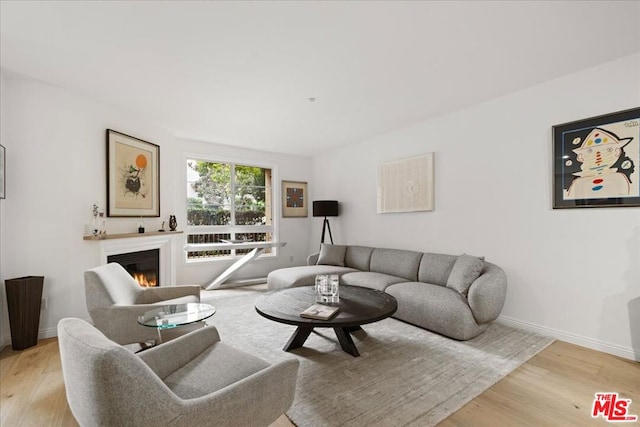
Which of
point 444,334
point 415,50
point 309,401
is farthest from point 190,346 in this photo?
point 415,50

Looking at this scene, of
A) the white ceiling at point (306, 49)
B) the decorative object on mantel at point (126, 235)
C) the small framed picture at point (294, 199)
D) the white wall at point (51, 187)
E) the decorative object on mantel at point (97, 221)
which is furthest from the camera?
the small framed picture at point (294, 199)

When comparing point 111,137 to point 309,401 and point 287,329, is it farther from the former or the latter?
point 309,401

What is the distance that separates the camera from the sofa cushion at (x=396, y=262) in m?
4.03

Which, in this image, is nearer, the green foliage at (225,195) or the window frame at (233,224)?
the window frame at (233,224)

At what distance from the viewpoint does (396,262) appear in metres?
4.23

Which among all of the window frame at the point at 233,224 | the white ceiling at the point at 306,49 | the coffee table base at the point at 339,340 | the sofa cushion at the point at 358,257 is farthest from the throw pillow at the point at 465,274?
the window frame at the point at 233,224

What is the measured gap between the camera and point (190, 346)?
1686 millimetres

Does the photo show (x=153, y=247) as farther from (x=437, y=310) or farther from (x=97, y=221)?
(x=437, y=310)

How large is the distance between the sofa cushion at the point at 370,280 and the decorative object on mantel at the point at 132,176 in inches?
117

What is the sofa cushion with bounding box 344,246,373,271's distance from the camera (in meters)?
4.71

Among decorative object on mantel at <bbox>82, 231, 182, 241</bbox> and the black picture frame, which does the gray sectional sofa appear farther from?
decorative object on mantel at <bbox>82, 231, 182, 241</bbox>

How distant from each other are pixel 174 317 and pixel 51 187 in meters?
2.27

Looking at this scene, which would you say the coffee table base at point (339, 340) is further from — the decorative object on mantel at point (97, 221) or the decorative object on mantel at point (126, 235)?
the decorative object on mantel at point (97, 221)

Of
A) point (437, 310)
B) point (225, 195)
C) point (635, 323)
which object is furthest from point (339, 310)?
point (225, 195)
